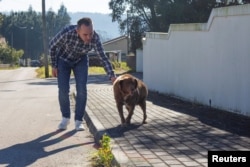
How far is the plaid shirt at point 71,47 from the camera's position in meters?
8.06

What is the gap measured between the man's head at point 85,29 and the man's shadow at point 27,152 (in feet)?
5.23

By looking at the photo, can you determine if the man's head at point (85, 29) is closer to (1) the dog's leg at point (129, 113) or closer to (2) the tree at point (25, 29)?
(1) the dog's leg at point (129, 113)

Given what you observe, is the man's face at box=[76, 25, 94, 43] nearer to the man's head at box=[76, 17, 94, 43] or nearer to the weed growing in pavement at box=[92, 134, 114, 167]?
the man's head at box=[76, 17, 94, 43]

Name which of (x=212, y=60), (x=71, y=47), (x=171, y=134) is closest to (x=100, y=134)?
(x=171, y=134)

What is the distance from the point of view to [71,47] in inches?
320

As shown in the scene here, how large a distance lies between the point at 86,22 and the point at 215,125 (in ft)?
8.75

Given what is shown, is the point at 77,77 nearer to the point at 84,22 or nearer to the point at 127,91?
the point at 127,91

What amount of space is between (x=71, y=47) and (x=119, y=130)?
1.53 m

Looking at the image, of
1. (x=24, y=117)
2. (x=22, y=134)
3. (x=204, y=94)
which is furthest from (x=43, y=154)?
(x=204, y=94)

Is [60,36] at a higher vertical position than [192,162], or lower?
higher

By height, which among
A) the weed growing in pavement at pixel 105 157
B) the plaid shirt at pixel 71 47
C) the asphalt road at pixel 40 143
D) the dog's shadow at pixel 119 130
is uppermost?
the plaid shirt at pixel 71 47

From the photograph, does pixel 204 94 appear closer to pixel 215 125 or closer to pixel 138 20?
pixel 215 125

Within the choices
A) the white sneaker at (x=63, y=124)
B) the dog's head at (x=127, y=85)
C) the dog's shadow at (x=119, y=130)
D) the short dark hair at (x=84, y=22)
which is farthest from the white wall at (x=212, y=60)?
the white sneaker at (x=63, y=124)

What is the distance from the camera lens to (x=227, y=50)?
10.4 metres
